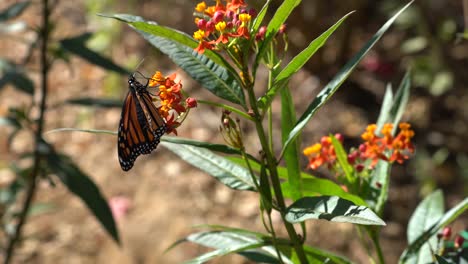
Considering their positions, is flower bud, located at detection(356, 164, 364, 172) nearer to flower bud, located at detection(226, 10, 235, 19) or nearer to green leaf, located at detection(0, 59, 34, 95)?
flower bud, located at detection(226, 10, 235, 19)

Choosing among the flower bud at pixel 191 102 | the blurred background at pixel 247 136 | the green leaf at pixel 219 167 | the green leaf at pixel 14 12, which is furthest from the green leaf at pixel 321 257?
the blurred background at pixel 247 136

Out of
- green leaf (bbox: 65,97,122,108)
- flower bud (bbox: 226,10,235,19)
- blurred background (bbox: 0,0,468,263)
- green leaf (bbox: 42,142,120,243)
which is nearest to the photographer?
flower bud (bbox: 226,10,235,19)

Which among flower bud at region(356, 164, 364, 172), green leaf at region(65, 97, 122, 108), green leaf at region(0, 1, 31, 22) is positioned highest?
flower bud at region(356, 164, 364, 172)

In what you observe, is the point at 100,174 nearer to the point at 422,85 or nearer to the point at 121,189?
the point at 121,189

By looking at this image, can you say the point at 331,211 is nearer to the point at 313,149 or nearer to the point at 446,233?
the point at 313,149

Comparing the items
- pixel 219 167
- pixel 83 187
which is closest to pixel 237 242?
pixel 219 167

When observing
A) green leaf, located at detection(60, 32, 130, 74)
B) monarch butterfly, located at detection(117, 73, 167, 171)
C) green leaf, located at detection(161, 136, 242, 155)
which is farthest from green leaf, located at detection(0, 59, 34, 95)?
green leaf, located at detection(161, 136, 242, 155)
